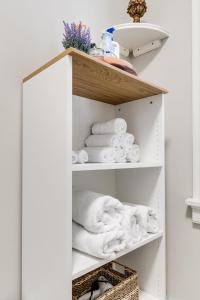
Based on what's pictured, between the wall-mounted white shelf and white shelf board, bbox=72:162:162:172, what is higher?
the wall-mounted white shelf

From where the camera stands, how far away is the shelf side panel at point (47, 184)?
2.23 feet

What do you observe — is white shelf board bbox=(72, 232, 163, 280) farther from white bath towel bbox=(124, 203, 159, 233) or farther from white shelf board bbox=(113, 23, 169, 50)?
white shelf board bbox=(113, 23, 169, 50)

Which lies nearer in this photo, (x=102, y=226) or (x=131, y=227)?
(x=102, y=226)

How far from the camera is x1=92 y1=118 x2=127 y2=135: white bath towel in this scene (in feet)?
3.35

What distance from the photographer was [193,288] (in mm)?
1116

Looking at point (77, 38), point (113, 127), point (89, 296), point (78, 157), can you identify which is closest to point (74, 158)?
point (78, 157)

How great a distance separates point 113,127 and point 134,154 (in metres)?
0.17

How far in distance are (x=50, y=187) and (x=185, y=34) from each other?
996 millimetres

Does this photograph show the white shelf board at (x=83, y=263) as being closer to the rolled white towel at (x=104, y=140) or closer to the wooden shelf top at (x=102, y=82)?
the rolled white towel at (x=104, y=140)

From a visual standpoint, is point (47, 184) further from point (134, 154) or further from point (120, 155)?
point (134, 154)

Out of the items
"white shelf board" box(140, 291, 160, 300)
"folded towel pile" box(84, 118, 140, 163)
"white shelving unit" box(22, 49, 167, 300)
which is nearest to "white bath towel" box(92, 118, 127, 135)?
"folded towel pile" box(84, 118, 140, 163)

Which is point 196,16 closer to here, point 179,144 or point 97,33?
point 97,33

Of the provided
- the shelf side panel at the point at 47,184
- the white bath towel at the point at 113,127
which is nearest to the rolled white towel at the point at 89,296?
the shelf side panel at the point at 47,184

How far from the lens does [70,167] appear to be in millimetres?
678
